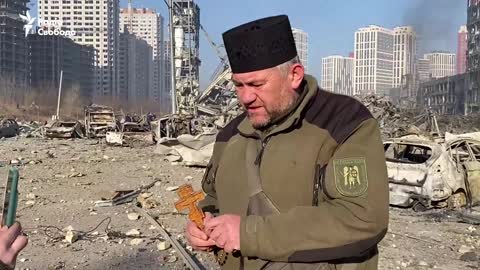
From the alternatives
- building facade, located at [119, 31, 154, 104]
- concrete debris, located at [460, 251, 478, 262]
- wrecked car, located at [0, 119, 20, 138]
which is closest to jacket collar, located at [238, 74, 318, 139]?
concrete debris, located at [460, 251, 478, 262]

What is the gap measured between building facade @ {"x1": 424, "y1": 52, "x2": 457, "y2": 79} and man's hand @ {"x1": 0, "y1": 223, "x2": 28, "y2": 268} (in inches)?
3973

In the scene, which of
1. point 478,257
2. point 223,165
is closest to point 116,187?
point 478,257

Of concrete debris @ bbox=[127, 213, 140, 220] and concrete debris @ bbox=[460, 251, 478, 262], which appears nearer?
concrete debris @ bbox=[460, 251, 478, 262]

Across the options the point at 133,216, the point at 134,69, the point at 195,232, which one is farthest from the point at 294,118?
the point at 134,69

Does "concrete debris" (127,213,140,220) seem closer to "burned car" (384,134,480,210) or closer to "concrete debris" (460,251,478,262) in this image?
"burned car" (384,134,480,210)

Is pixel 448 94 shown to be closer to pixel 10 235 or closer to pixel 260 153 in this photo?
pixel 260 153

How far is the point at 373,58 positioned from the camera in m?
84.2

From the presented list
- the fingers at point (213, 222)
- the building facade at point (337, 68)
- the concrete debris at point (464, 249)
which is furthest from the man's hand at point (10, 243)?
the building facade at point (337, 68)

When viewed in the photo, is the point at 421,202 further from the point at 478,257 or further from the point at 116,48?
the point at 116,48

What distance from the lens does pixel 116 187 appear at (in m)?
13.0

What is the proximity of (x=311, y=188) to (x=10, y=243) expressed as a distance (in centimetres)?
108

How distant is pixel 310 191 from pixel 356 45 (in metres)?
91.0

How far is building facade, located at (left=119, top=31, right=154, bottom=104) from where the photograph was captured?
102 metres

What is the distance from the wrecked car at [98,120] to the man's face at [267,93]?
33.0 meters
